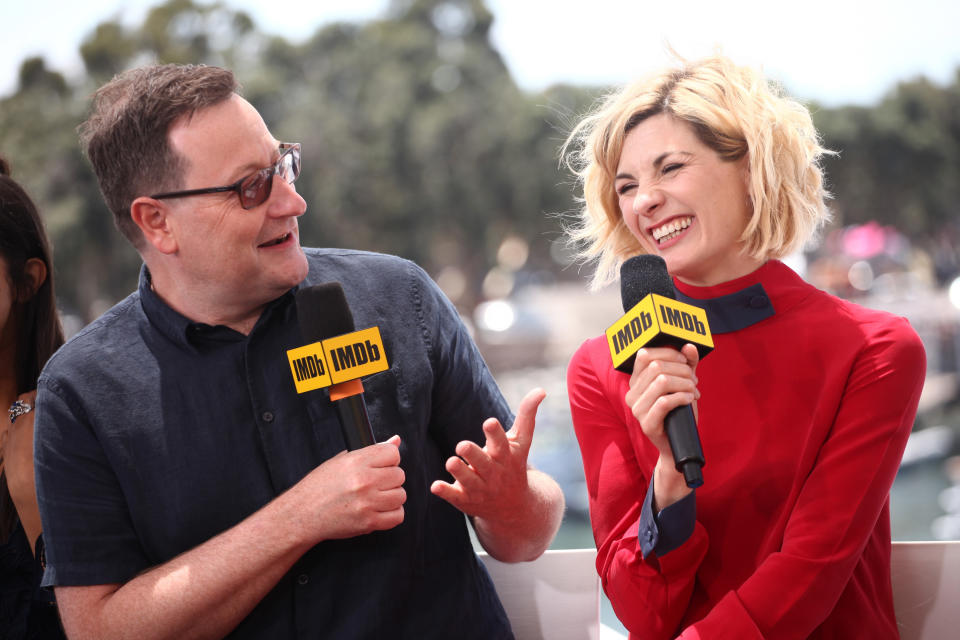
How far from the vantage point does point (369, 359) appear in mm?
1296

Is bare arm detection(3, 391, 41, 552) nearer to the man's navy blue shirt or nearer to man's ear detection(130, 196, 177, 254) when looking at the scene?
the man's navy blue shirt

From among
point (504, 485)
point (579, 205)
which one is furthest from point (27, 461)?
point (579, 205)

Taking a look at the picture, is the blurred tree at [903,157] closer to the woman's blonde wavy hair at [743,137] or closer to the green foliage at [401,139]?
the green foliage at [401,139]

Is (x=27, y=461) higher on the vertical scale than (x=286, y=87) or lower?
lower

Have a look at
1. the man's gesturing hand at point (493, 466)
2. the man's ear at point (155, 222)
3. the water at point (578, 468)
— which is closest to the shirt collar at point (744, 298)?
the man's gesturing hand at point (493, 466)

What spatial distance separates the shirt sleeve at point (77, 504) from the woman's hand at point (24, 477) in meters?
0.27

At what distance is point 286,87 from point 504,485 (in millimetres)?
17161

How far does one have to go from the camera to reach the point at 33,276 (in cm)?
192

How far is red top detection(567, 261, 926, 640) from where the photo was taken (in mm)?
1308

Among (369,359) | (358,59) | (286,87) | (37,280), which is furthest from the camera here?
(358,59)

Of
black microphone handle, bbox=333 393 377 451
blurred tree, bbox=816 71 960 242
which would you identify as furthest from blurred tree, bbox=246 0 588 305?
black microphone handle, bbox=333 393 377 451

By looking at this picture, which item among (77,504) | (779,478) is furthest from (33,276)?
(779,478)

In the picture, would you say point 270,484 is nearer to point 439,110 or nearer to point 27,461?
point 27,461

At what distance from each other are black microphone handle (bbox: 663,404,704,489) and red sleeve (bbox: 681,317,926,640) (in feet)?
1.00
